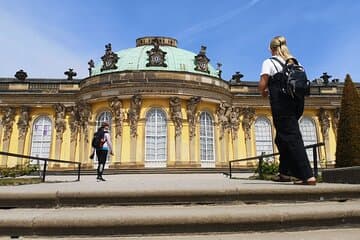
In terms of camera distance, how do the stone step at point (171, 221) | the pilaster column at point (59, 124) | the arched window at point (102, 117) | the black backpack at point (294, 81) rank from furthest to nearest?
the pilaster column at point (59, 124) → the arched window at point (102, 117) → the black backpack at point (294, 81) → the stone step at point (171, 221)

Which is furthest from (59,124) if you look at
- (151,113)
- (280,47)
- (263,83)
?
(263,83)

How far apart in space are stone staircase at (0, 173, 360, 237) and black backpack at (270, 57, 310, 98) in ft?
4.51

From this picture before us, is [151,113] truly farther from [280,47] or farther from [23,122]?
[280,47]

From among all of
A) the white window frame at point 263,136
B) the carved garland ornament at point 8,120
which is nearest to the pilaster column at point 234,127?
the white window frame at point 263,136

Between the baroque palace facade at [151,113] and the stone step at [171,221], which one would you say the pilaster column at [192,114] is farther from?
the stone step at [171,221]

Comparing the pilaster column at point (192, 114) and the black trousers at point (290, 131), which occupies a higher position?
the pilaster column at point (192, 114)

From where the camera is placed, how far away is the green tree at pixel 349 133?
12.2 meters

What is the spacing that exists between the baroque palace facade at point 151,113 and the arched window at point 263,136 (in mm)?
95

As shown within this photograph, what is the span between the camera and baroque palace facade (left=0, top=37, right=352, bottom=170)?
81.9 ft

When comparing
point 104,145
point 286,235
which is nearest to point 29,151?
point 104,145

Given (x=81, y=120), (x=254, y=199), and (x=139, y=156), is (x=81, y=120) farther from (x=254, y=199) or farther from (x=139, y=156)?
(x=254, y=199)

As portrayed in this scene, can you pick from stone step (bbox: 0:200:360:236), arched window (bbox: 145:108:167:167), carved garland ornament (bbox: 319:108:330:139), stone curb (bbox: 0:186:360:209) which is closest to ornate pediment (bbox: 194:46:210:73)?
arched window (bbox: 145:108:167:167)

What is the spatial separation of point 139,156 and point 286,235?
21905 millimetres

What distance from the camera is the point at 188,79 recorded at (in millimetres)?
25953
